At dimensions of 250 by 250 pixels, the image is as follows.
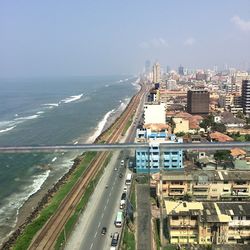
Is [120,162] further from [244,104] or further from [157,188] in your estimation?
[244,104]

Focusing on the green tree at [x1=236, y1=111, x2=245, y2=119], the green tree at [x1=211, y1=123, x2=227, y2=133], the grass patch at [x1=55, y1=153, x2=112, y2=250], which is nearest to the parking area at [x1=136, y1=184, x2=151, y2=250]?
the grass patch at [x1=55, y1=153, x2=112, y2=250]

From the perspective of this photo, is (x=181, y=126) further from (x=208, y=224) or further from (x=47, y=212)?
(x=208, y=224)

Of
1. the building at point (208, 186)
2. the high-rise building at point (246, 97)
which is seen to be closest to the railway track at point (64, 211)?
the building at point (208, 186)

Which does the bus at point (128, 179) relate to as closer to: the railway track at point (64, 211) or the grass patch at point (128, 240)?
the railway track at point (64, 211)

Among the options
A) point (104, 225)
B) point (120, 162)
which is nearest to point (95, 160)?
point (120, 162)

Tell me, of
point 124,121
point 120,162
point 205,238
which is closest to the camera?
point 205,238

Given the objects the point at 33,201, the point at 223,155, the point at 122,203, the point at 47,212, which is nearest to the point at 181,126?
the point at 223,155
